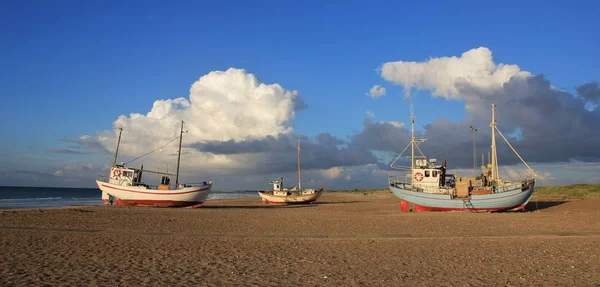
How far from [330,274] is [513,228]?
15313mm

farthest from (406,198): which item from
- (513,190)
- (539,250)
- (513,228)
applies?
(539,250)

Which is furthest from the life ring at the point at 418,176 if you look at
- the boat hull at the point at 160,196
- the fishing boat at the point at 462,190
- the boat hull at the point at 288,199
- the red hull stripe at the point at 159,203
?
the boat hull at the point at 288,199

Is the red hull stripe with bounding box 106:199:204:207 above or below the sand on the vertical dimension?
above

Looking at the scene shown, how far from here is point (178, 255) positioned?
14.4 metres

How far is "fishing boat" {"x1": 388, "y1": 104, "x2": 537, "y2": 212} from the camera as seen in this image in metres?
Answer: 37.2

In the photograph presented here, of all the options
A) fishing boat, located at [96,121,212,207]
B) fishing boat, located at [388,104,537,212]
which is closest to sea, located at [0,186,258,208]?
fishing boat, located at [96,121,212,207]

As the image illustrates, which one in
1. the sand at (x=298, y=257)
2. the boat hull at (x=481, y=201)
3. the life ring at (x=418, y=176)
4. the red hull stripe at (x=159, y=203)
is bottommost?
the sand at (x=298, y=257)

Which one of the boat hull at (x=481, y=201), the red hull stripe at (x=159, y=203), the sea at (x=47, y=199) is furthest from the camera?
the sea at (x=47, y=199)

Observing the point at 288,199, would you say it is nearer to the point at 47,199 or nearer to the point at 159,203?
the point at 159,203

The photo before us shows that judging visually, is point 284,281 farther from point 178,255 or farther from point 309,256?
point 178,255

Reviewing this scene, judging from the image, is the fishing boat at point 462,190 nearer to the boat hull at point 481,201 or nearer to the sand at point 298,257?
the boat hull at point 481,201

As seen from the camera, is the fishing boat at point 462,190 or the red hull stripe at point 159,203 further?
the red hull stripe at point 159,203

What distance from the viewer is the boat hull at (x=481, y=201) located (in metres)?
36.9

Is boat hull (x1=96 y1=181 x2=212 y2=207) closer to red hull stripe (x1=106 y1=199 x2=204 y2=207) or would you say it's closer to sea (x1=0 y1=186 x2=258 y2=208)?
red hull stripe (x1=106 y1=199 x2=204 y2=207)
